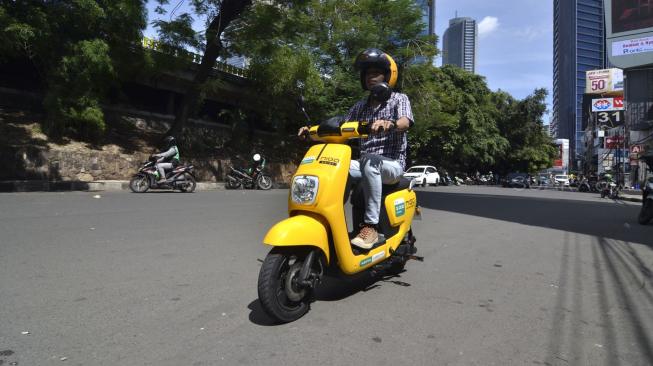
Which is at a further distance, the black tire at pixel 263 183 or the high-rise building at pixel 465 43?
the high-rise building at pixel 465 43

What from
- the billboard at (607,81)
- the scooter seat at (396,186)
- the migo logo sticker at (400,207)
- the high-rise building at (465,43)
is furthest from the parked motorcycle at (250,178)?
the high-rise building at (465,43)

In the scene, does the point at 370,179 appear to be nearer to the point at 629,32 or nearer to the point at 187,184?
the point at 187,184

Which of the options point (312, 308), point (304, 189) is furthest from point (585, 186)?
point (304, 189)

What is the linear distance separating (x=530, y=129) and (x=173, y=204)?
4800 cm

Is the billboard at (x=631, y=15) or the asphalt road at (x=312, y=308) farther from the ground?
the billboard at (x=631, y=15)

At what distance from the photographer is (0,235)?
17.9 feet

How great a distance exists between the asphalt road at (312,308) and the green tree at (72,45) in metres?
8.28

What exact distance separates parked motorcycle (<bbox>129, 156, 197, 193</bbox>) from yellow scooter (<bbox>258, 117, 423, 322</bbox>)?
34.5ft

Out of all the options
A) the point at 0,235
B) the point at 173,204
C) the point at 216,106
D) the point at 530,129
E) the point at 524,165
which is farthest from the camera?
the point at 524,165

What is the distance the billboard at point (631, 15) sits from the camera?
24.0m

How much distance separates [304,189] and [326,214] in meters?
0.22

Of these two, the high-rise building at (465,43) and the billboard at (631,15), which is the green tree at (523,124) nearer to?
the billboard at (631,15)

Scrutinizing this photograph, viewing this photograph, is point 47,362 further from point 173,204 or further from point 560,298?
point 173,204

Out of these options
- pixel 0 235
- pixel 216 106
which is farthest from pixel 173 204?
pixel 216 106
